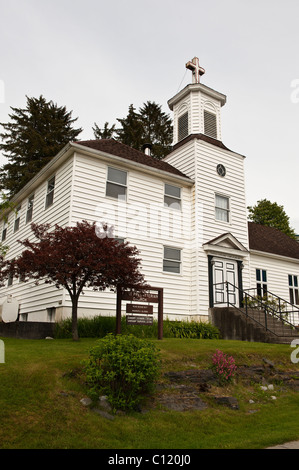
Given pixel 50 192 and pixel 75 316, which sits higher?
pixel 50 192

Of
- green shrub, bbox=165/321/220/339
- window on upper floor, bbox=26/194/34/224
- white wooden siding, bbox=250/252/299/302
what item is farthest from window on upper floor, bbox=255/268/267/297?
window on upper floor, bbox=26/194/34/224

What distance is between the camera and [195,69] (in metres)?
23.6

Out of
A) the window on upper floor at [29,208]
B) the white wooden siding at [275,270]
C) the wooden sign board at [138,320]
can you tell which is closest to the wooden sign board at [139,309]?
the wooden sign board at [138,320]

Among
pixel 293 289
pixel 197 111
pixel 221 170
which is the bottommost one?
pixel 293 289

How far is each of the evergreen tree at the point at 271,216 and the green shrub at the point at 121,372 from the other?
35518 millimetres

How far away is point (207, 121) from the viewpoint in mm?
22188

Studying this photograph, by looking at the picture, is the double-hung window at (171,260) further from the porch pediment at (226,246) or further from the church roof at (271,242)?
the church roof at (271,242)

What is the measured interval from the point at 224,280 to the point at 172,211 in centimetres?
411

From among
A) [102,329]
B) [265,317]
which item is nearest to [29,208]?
[102,329]

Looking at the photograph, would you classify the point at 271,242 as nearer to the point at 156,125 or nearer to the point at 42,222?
the point at 42,222

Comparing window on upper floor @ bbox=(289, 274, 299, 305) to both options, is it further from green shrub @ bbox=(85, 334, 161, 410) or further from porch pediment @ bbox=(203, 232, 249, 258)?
green shrub @ bbox=(85, 334, 161, 410)

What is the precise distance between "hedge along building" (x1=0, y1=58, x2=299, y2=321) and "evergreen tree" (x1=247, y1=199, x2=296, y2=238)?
62.0 ft

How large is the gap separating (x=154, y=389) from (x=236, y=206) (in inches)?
563

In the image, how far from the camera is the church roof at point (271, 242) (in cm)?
2286
